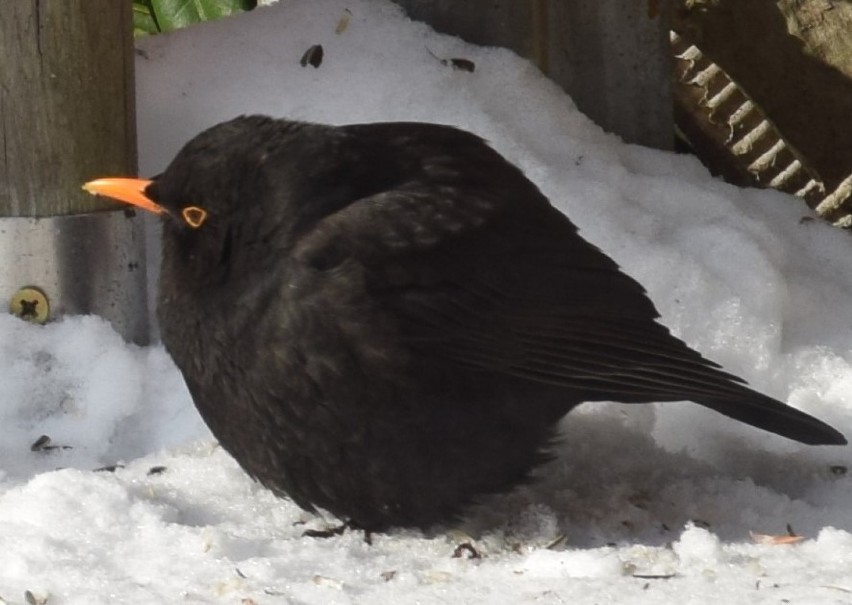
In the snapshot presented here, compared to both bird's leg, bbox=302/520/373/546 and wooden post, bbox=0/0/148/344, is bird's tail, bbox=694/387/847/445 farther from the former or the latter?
Result: wooden post, bbox=0/0/148/344

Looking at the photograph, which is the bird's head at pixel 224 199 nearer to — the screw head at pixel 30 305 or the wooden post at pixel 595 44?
the screw head at pixel 30 305

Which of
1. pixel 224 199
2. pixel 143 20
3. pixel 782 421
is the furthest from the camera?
pixel 143 20

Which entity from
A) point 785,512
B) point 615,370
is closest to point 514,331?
point 615,370

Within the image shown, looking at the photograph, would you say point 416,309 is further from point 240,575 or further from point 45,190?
point 45,190

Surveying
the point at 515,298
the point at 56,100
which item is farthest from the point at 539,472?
the point at 56,100

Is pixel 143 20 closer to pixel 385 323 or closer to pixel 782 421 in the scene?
pixel 385 323

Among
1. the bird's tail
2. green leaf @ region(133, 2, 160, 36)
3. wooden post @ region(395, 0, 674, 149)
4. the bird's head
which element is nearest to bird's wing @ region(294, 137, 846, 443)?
the bird's tail

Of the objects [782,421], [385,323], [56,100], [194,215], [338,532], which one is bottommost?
[338,532]
